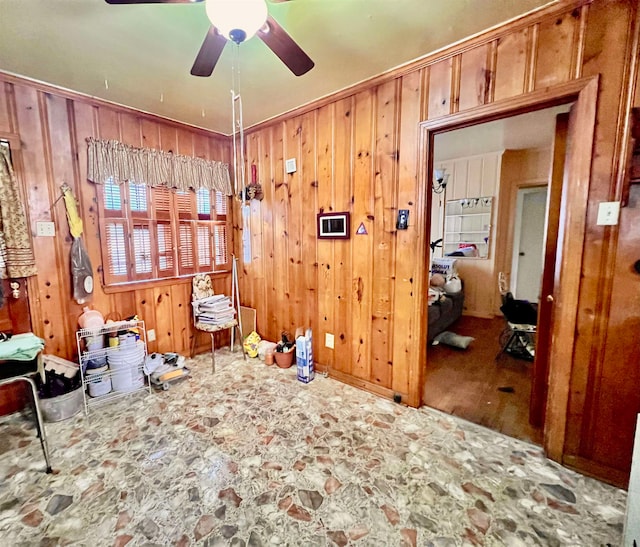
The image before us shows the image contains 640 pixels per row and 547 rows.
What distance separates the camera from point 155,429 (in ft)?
6.69

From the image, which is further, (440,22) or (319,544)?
(440,22)

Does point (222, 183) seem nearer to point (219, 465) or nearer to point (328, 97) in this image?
point (328, 97)

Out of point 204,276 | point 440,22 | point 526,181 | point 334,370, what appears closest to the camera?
point 440,22

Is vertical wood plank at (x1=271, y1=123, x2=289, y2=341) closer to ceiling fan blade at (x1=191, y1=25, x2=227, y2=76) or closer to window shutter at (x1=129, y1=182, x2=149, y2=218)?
window shutter at (x1=129, y1=182, x2=149, y2=218)

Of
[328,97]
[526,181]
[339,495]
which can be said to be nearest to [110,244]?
[328,97]

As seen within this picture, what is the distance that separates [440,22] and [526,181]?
152 inches

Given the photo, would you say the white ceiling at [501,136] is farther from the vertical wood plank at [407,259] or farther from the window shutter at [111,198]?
the window shutter at [111,198]

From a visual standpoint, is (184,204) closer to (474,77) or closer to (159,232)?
(159,232)

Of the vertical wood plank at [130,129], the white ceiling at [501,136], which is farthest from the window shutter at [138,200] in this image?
the white ceiling at [501,136]

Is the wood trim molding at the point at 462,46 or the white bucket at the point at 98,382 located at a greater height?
the wood trim molding at the point at 462,46

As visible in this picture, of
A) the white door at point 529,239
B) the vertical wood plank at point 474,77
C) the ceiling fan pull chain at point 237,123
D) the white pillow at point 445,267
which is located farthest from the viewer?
the white door at point 529,239

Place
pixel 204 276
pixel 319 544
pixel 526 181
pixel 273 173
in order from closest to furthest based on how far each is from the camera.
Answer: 1. pixel 319 544
2. pixel 273 173
3. pixel 204 276
4. pixel 526 181

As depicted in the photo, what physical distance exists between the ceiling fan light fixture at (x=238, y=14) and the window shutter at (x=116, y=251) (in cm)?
216

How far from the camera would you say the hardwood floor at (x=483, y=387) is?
6.93 ft
